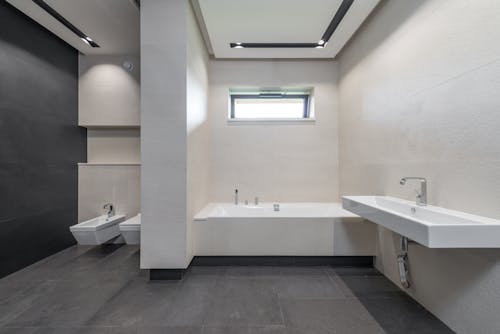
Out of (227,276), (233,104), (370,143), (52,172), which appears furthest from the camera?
(233,104)

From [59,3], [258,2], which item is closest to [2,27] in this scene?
[59,3]

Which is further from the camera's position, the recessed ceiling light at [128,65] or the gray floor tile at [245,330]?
the recessed ceiling light at [128,65]

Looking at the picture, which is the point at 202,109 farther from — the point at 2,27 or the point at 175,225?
the point at 2,27

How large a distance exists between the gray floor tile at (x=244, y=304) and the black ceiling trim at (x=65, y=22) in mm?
3205

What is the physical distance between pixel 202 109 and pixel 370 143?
1.98 metres

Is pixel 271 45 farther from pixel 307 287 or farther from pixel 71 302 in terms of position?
pixel 71 302

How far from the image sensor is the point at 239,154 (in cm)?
313

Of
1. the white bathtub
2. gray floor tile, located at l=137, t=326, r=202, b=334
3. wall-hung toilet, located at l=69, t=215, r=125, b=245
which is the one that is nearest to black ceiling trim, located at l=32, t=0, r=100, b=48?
wall-hung toilet, located at l=69, t=215, r=125, b=245

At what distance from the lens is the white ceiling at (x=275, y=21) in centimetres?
205

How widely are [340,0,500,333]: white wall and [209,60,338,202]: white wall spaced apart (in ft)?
2.64

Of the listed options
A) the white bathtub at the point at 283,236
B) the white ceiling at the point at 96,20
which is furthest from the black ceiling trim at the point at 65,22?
the white bathtub at the point at 283,236

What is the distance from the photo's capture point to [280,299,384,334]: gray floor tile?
1469 millimetres

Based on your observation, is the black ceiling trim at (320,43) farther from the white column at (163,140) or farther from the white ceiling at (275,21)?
the white column at (163,140)

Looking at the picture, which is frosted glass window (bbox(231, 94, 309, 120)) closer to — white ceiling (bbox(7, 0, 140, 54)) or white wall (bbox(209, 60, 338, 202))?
white wall (bbox(209, 60, 338, 202))
